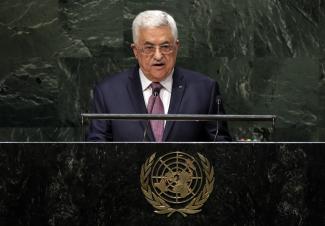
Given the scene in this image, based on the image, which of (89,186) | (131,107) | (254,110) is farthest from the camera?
(254,110)

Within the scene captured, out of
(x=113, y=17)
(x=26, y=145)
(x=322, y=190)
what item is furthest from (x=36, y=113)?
(x=322, y=190)

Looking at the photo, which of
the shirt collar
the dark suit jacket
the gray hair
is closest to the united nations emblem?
the dark suit jacket

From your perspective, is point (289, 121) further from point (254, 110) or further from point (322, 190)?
point (322, 190)

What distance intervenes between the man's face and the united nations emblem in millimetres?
1190

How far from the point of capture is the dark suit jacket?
437 cm

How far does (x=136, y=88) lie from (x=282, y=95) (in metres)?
2.56

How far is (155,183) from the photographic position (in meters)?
3.51

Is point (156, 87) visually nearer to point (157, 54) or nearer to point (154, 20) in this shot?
point (157, 54)

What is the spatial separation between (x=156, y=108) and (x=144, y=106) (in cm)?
8

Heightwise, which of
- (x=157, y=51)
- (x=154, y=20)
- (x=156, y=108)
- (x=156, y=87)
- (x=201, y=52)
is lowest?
(x=156, y=108)

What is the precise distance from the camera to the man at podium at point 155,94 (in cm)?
439

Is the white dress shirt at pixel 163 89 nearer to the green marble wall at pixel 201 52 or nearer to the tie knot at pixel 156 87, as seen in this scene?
the tie knot at pixel 156 87

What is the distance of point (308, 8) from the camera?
695 centimetres

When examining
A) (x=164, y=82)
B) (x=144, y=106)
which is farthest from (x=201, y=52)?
(x=144, y=106)
